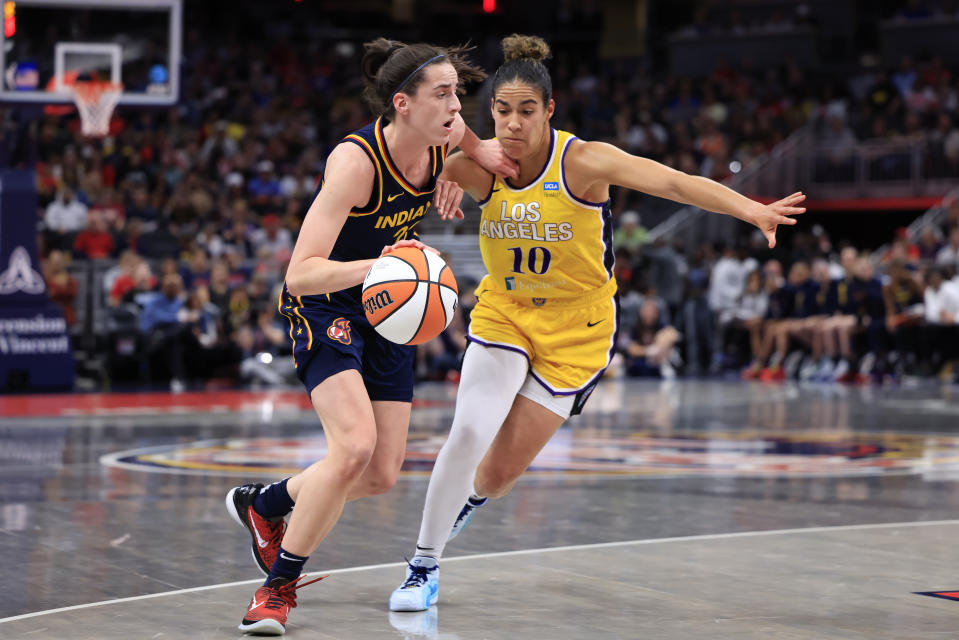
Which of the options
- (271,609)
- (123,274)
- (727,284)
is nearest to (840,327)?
(727,284)

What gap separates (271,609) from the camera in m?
4.41

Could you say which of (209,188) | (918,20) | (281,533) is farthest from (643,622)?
(918,20)

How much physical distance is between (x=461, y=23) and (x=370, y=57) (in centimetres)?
3029

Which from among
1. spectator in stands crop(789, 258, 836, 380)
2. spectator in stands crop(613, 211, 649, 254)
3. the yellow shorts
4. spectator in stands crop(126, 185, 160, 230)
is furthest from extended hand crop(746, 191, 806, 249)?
spectator in stands crop(126, 185, 160, 230)

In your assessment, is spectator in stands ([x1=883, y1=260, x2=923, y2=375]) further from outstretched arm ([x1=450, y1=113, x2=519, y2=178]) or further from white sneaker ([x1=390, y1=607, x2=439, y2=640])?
white sneaker ([x1=390, y1=607, x2=439, y2=640])

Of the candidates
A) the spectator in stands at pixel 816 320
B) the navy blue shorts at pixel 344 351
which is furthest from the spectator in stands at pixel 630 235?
the navy blue shorts at pixel 344 351

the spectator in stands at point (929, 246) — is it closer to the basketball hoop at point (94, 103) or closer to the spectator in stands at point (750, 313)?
the spectator in stands at point (750, 313)

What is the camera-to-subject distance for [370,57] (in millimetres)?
5020

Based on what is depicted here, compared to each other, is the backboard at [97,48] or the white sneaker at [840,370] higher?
the backboard at [97,48]

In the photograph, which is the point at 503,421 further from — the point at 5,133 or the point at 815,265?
the point at 815,265

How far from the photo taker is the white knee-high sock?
5.05 m

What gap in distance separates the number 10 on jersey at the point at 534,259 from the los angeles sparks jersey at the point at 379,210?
0.53 metres

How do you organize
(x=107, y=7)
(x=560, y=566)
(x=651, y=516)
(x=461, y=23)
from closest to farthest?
(x=560, y=566) → (x=651, y=516) → (x=107, y=7) → (x=461, y=23)

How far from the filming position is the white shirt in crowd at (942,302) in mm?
17719
